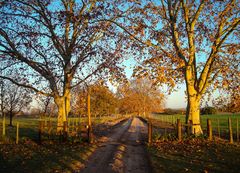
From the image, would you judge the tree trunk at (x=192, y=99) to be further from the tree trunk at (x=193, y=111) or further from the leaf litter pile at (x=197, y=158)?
the leaf litter pile at (x=197, y=158)

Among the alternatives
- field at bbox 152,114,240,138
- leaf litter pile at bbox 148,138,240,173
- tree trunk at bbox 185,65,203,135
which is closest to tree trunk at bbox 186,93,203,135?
tree trunk at bbox 185,65,203,135

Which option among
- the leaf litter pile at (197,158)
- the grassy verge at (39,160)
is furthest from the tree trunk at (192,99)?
the grassy verge at (39,160)

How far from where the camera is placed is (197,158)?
439 inches

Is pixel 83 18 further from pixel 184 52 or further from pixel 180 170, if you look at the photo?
pixel 180 170

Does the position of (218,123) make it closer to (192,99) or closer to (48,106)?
(192,99)

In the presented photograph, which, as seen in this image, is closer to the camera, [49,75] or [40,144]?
[40,144]

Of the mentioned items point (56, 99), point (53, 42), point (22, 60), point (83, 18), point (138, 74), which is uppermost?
point (83, 18)

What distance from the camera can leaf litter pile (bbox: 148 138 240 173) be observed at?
9258 mm

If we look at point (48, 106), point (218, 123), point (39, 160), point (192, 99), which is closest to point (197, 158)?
point (39, 160)

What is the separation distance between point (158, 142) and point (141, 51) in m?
7.11

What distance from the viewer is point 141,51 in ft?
61.0

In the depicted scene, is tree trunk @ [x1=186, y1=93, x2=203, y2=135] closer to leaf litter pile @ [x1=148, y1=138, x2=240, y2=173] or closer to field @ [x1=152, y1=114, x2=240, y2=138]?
field @ [x1=152, y1=114, x2=240, y2=138]

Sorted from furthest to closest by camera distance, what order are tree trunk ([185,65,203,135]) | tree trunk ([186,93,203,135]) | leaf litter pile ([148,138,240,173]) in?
tree trunk ([185,65,203,135]) → tree trunk ([186,93,203,135]) → leaf litter pile ([148,138,240,173])

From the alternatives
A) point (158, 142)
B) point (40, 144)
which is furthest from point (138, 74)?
point (40, 144)
